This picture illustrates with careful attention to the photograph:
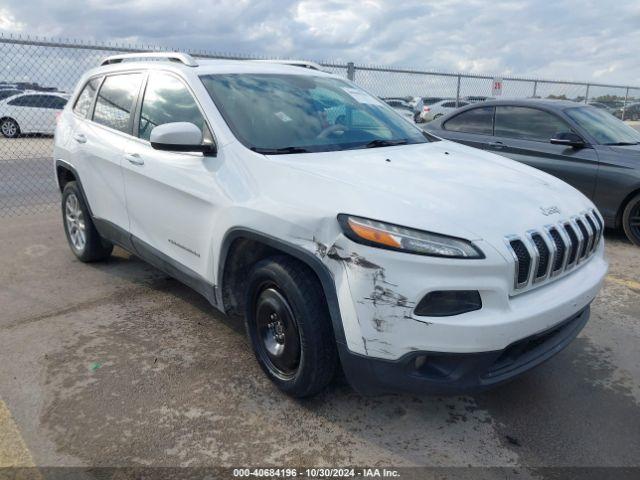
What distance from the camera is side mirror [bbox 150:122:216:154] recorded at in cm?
292

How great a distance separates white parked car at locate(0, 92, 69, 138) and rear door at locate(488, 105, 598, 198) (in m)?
15.5

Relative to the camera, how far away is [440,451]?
8.23 feet

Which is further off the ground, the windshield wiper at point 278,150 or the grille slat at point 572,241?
the windshield wiper at point 278,150

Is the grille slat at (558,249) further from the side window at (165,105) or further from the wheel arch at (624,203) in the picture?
the wheel arch at (624,203)

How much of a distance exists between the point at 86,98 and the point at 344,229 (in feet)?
11.4

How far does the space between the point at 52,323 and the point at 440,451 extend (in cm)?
280

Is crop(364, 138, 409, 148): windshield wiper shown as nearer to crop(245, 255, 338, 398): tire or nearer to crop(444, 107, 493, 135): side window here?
crop(245, 255, 338, 398): tire

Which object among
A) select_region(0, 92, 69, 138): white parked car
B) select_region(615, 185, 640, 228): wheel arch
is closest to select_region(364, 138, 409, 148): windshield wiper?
select_region(615, 185, 640, 228): wheel arch

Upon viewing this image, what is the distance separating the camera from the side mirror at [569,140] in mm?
6043

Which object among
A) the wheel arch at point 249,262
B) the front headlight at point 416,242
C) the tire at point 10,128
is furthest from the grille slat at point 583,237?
the tire at point 10,128

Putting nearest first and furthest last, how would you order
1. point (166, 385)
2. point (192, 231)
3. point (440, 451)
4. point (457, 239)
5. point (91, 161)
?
point (457, 239)
point (440, 451)
point (166, 385)
point (192, 231)
point (91, 161)

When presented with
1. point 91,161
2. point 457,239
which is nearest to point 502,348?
→ point 457,239

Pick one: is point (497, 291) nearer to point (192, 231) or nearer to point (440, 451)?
point (440, 451)

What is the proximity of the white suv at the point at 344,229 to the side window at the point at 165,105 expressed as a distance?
0.05 feet
